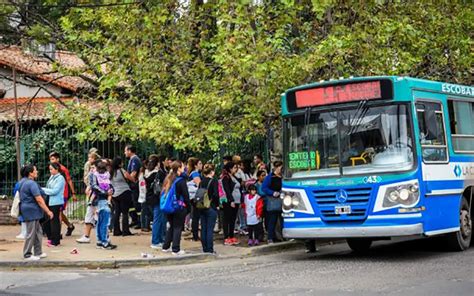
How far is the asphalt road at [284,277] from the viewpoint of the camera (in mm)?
10242

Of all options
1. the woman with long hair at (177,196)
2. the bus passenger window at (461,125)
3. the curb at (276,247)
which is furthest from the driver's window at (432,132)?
the woman with long hair at (177,196)

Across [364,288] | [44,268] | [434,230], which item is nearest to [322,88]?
[434,230]

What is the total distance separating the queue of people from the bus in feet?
6.76

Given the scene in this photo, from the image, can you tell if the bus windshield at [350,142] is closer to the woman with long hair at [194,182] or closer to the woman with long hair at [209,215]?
the woman with long hair at [209,215]

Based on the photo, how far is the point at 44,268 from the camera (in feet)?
44.5

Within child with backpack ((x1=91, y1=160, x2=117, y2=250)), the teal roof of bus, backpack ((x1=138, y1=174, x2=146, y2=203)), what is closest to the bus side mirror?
the teal roof of bus

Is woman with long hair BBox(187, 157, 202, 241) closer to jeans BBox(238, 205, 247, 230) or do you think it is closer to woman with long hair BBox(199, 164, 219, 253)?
woman with long hair BBox(199, 164, 219, 253)

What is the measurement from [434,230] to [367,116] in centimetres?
227

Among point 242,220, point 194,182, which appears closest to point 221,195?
point 194,182

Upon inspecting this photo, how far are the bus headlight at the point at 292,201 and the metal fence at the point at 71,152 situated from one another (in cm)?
622

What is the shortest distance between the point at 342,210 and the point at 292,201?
109 cm

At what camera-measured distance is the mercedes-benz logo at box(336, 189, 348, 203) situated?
1308 centimetres

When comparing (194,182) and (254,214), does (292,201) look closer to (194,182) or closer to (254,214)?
(254,214)

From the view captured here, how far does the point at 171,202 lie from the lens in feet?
47.1
